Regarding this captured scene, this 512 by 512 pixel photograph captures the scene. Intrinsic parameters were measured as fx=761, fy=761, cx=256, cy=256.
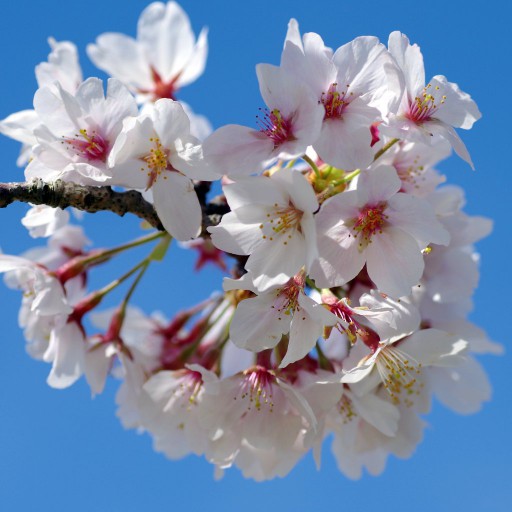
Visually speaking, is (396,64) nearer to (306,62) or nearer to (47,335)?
(306,62)

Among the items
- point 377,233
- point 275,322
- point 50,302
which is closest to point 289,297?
point 275,322

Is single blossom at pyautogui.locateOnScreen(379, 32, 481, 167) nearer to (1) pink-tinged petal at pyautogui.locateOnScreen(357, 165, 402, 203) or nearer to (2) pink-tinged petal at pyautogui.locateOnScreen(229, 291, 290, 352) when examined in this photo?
(1) pink-tinged petal at pyautogui.locateOnScreen(357, 165, 402, 203)

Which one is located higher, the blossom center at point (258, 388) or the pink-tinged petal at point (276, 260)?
the pink-tinged petal at point (276, 260)

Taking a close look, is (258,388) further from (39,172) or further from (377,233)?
(39,172)

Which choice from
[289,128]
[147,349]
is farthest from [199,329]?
[289,128]

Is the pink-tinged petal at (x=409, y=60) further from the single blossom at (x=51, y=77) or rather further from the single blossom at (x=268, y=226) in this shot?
the single blossom at (x=51, y=77)

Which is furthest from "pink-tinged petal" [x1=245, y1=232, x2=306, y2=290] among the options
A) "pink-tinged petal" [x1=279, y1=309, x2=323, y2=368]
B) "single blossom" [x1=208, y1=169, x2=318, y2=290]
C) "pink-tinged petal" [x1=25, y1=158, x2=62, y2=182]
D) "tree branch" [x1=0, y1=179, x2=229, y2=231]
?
"pink-tinged petal" [x1=25, y1=158, x2=62, y2=182]

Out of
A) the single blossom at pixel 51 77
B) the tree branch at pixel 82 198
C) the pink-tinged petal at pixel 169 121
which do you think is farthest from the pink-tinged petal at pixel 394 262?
the single blossom at pixel 51 77

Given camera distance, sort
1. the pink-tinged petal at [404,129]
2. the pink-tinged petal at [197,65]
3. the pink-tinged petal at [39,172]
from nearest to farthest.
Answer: the pink-tinged petal at [404,129] < the pink-tinged petal at [39,172] < the pink-tinged petal at [197,65]
